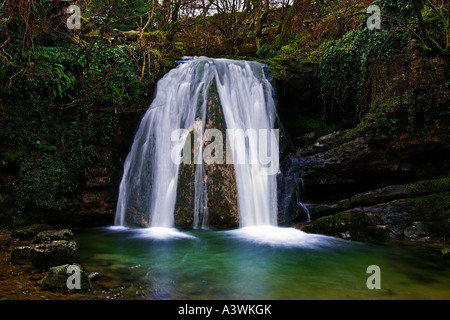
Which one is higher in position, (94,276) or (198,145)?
(198,145)

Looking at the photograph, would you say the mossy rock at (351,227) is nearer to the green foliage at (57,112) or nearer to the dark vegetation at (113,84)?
the dark vegetation at (113,84)

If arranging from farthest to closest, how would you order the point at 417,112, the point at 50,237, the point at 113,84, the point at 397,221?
the point at 113,84, the point at 417,112, the point at 397,221, the point at 50,237

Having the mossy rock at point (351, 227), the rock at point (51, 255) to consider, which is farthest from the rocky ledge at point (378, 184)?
the rock at point (51, 255)

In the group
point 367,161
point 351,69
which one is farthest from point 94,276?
point 351,69

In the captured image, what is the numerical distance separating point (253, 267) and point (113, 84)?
6.19 m

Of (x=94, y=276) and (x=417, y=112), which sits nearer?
(x=94, y=276)

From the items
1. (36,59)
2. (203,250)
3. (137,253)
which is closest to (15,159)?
(36,59)

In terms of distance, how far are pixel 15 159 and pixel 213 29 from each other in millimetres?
14127

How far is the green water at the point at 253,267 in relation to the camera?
3141 millimetres

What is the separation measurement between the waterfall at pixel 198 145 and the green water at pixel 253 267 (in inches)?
42.2

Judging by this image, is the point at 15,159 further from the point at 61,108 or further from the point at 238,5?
the point at 238,5

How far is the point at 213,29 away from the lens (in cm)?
1725

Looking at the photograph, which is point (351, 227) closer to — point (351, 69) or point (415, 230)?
point (415, 230)

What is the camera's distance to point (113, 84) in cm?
771
